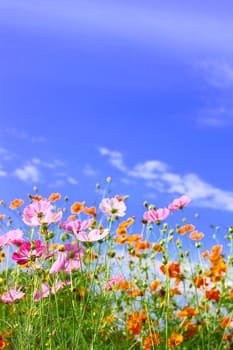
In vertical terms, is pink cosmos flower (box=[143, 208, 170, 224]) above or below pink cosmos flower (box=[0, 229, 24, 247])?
above

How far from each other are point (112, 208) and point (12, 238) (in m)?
0.34

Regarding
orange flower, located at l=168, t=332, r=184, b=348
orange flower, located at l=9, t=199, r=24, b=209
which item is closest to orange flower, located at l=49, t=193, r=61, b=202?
orange flower, located at l=9, t=199, r=24, b=209

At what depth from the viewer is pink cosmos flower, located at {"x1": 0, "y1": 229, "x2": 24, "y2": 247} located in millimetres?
1969

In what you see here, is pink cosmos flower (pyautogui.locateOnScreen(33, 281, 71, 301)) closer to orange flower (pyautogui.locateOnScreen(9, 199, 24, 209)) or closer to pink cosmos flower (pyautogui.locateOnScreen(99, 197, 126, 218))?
pink cosmos flower (pyautogui.locateOnScreen(99, 197, 126, 218))

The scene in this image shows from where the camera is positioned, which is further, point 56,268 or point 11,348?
point 11,348

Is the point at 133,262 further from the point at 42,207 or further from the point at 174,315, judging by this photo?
the point at 42,207

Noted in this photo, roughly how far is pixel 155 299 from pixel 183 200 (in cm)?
68

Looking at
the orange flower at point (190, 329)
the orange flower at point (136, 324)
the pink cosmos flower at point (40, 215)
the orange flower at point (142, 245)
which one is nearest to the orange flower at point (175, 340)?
the orange flower at point (136, 324)

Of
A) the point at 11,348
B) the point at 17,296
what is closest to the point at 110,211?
the point at 17,296

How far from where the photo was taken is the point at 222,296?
3029mm

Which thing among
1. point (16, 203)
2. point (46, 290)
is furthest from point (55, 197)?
point (46, 290)

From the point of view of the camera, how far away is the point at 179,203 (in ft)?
8.33

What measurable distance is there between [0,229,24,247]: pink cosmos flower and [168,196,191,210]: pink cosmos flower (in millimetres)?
689

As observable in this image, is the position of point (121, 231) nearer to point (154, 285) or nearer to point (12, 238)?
point (154, 285)
